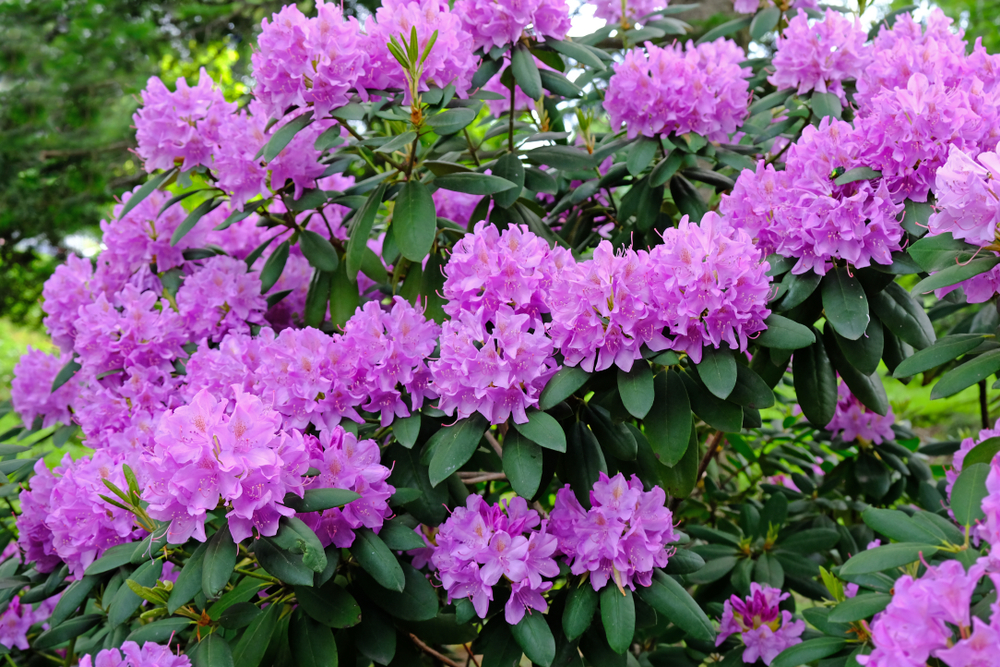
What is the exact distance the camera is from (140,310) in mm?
1801

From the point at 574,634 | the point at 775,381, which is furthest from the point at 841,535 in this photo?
the point at 574,634

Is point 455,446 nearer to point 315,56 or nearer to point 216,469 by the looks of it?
point 216,469

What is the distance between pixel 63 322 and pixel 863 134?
190 centimetres

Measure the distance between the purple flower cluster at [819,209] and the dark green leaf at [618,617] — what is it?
25.2 inches

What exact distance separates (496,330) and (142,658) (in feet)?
2.62

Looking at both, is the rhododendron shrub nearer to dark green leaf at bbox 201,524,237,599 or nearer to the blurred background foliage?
dark green leaf at bbox 201,524,237,599

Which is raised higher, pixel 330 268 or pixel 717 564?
pixel 330 268

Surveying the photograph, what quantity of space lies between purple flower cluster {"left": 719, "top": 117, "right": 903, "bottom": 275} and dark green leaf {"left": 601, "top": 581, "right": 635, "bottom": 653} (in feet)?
2.10

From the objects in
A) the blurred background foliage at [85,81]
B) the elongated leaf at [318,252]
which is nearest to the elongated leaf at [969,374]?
the elongated leaf at [318,252]

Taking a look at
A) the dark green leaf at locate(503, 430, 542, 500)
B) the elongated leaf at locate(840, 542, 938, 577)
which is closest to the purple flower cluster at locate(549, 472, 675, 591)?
the dark green leaf at locate(503, 430, 542, 500)

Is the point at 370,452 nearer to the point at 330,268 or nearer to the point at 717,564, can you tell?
the point at 330,268

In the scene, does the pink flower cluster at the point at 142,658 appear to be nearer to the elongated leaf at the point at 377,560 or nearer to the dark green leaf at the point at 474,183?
the elongated leaf at the point at 377,560

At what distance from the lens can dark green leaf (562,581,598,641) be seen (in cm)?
126

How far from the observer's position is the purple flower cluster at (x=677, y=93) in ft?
5.52
